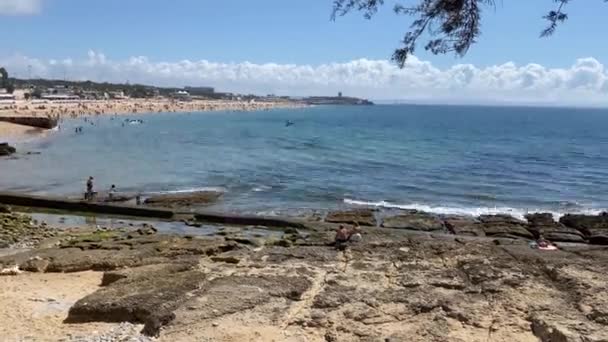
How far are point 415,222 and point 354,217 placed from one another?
8.89ft

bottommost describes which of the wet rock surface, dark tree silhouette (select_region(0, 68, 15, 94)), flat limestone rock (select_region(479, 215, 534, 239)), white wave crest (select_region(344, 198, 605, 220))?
white wave crest (select_region(344, 198, 605, 220))

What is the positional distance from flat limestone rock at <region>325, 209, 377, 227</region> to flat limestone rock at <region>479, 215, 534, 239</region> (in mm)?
4865

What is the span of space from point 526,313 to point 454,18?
18.5 feet

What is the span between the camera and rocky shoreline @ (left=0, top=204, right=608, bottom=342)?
33.9 ft

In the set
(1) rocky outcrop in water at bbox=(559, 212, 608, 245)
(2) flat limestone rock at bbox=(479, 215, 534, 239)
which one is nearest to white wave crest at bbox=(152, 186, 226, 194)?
(2) flat limestone rock at bbox=(479, 215, 534, 239)

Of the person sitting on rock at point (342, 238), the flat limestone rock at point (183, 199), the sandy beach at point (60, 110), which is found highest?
the person sitting on rock at point (342, 238)

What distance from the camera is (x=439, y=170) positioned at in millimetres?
46281

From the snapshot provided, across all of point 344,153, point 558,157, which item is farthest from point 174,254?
point 558,157

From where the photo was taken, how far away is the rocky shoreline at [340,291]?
10336mm

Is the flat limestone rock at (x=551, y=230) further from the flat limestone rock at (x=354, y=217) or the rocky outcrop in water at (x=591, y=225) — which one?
the flat limestone rock at (x=354, y=217)

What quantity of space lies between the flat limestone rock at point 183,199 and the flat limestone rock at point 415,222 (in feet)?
32.6

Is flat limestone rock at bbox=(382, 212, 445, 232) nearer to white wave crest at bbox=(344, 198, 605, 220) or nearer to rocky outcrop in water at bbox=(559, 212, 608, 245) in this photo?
white wave crest at bbox=(344, 198, 605, 220)

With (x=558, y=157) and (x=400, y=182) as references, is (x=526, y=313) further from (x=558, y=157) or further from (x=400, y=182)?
(x=558, y=157)

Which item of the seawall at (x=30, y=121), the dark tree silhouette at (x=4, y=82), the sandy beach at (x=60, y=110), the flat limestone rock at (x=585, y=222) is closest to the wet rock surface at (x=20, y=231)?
the flat limestone rock at (x=585, y=222)
